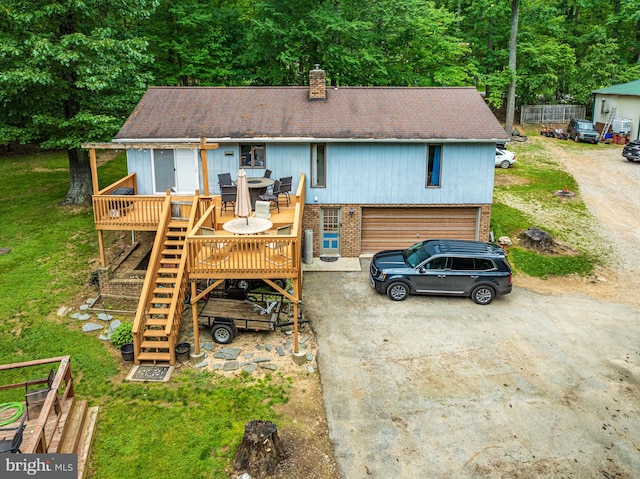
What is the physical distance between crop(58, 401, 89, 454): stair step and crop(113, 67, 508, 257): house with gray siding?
9508mm

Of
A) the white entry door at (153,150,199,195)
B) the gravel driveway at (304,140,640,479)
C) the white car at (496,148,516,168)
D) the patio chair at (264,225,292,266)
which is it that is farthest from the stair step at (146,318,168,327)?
the white car at (496,148,516,168)

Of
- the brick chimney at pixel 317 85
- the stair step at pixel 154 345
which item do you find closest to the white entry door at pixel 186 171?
the brick chimney at pixel 317 85

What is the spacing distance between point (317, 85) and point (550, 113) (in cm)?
2812

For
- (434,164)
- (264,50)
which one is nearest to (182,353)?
(434,164)

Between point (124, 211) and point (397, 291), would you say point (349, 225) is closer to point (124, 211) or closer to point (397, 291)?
point (397, 291)

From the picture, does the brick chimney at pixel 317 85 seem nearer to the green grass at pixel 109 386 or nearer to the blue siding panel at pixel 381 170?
the blue siding panel at pixel 381 170

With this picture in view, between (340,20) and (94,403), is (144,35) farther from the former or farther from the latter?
(94,403)

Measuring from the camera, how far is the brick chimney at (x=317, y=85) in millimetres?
19766

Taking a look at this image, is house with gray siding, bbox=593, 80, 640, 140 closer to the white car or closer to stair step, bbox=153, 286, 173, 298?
the white car

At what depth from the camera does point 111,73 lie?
19.9 m

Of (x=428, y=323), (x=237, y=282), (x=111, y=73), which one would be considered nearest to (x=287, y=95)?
(x=111, y=73)

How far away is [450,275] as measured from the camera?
52.0 ft

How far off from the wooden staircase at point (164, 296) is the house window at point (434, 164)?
8823 mm

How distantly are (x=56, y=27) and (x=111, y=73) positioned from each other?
301cm
